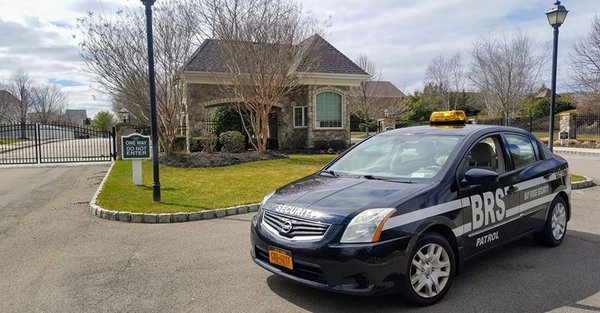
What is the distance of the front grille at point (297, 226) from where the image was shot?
3723 millimetres

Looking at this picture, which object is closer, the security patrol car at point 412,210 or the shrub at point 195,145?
the security patrol car at point 412,210

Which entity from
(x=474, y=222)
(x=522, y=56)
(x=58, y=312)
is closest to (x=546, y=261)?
(x=474, y=222)

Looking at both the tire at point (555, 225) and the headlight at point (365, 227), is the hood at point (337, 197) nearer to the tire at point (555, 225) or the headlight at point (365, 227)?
the headlight at point (365, 227)

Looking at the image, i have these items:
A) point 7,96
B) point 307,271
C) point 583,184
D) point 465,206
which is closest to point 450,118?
point 465,206

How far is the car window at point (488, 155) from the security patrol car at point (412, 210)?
14 millimetres

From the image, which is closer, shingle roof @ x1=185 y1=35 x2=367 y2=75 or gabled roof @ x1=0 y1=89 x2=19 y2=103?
shingle roof @ x1=185 y1=35 x2=367 y2=75

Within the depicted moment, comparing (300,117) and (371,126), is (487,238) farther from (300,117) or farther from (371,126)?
(371,126)

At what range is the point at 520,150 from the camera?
540cm

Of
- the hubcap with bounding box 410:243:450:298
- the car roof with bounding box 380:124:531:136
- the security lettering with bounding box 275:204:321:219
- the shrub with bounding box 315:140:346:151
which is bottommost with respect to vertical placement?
the hubcap with bounding box 410:243:450:298

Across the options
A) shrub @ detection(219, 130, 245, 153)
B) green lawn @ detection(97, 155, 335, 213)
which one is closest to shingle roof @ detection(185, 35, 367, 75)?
shrub @ detection(219, 130, 245, 153)

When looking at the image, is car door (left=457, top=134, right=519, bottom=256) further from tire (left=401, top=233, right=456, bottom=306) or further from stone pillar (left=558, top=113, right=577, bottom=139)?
stone pillar (left=558, top=113, right=577, bottom=139)

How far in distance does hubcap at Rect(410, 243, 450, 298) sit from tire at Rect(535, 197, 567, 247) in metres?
2.26

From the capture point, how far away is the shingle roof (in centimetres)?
1845

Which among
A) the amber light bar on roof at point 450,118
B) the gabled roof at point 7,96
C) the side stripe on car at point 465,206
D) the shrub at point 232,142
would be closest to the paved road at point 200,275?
the side stripe on car at point 465,206
